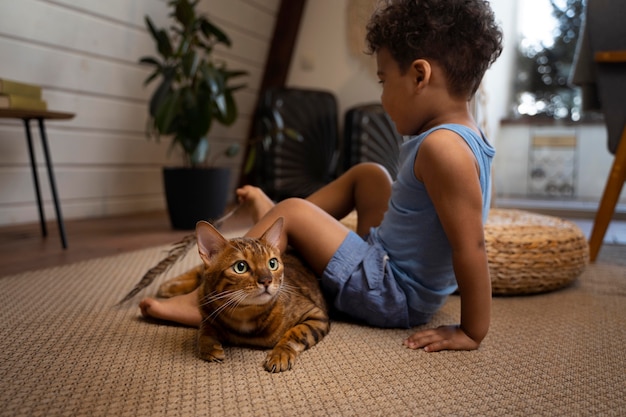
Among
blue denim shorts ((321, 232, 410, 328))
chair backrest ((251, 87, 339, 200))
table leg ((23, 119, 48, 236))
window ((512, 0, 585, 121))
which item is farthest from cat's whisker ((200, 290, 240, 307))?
window ((512, 0, 585, 121))

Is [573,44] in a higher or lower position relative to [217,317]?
higher

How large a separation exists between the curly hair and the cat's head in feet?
1.59

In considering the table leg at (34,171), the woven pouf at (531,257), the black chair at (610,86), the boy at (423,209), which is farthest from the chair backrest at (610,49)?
the table leg at (34,171)

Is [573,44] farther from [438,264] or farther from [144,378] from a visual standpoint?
[144,378]

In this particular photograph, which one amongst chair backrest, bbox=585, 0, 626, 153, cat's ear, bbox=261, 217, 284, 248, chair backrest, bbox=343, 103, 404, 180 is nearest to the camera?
cat's ear, bbox=261, 217, 284, 248

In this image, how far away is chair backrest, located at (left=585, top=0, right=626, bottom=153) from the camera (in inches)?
74.9

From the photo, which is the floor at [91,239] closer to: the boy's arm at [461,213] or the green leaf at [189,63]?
the green leaf at [189,63]

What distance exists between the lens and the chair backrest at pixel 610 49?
74.9 inches

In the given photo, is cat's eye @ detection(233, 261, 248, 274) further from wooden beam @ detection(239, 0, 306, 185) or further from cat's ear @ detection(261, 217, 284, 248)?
wooden beam @ detection(239, 0, 306, 185)

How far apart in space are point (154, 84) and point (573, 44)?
2.62m

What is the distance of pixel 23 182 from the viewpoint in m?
2.45

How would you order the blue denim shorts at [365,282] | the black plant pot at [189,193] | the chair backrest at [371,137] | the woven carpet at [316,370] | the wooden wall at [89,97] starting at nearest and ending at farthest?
the woven carpet at [316,370] < the blue denim shorts at [365,282] < the wooden wall at [89,97] < the black plant pot at [189,193] < the chair backrest at [371,137]

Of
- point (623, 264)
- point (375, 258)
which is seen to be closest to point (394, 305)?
point (375, 258)

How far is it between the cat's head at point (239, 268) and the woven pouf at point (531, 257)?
729 millimetres
